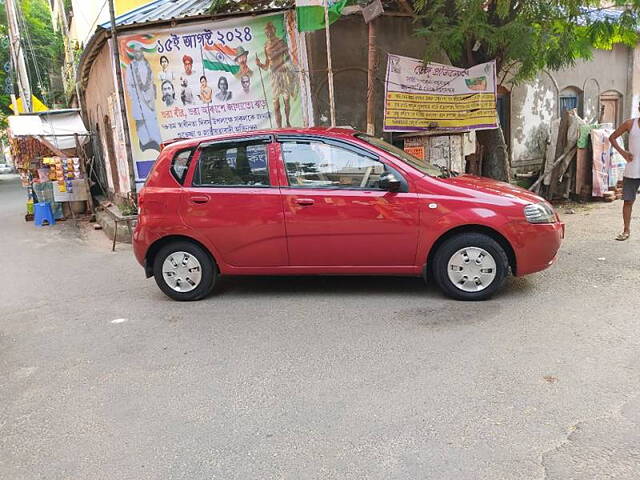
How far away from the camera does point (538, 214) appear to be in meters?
5.07

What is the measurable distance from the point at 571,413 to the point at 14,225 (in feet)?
43.8

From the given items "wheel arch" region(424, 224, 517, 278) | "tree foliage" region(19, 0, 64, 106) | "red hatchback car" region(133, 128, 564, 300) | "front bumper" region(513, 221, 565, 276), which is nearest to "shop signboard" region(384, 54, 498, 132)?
"red hatchback car" region(133, 128, 564, 300)

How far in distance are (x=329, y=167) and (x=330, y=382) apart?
238 cm

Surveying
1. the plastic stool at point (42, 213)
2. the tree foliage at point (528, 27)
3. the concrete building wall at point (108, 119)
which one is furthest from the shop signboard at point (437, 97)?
the plastic stool at point (42, 213)

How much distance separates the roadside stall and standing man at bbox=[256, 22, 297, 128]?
6034 millimetres

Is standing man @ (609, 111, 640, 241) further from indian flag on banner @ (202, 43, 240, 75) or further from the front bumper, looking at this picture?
indian flag on banner @ (202, 43, 240, 75)

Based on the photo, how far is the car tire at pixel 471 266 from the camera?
508 cm

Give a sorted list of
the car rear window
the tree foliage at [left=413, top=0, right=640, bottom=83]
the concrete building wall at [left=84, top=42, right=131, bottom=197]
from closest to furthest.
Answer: the car rear window, the tree foliage at [left=413, top=0, right=640, bottom=83], the concrete building wall at [left=84, top=42, right=131, bottom=197]

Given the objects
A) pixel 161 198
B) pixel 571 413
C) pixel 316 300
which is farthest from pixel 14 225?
pixel 571 413

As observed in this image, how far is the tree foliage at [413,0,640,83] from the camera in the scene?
23.6ft

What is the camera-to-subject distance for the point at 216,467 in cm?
282

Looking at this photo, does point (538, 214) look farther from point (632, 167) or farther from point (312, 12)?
point (312, 12)

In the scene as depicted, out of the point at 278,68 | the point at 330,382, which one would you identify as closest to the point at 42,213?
the point at 278,68

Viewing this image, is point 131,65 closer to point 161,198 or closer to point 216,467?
point 161,198
